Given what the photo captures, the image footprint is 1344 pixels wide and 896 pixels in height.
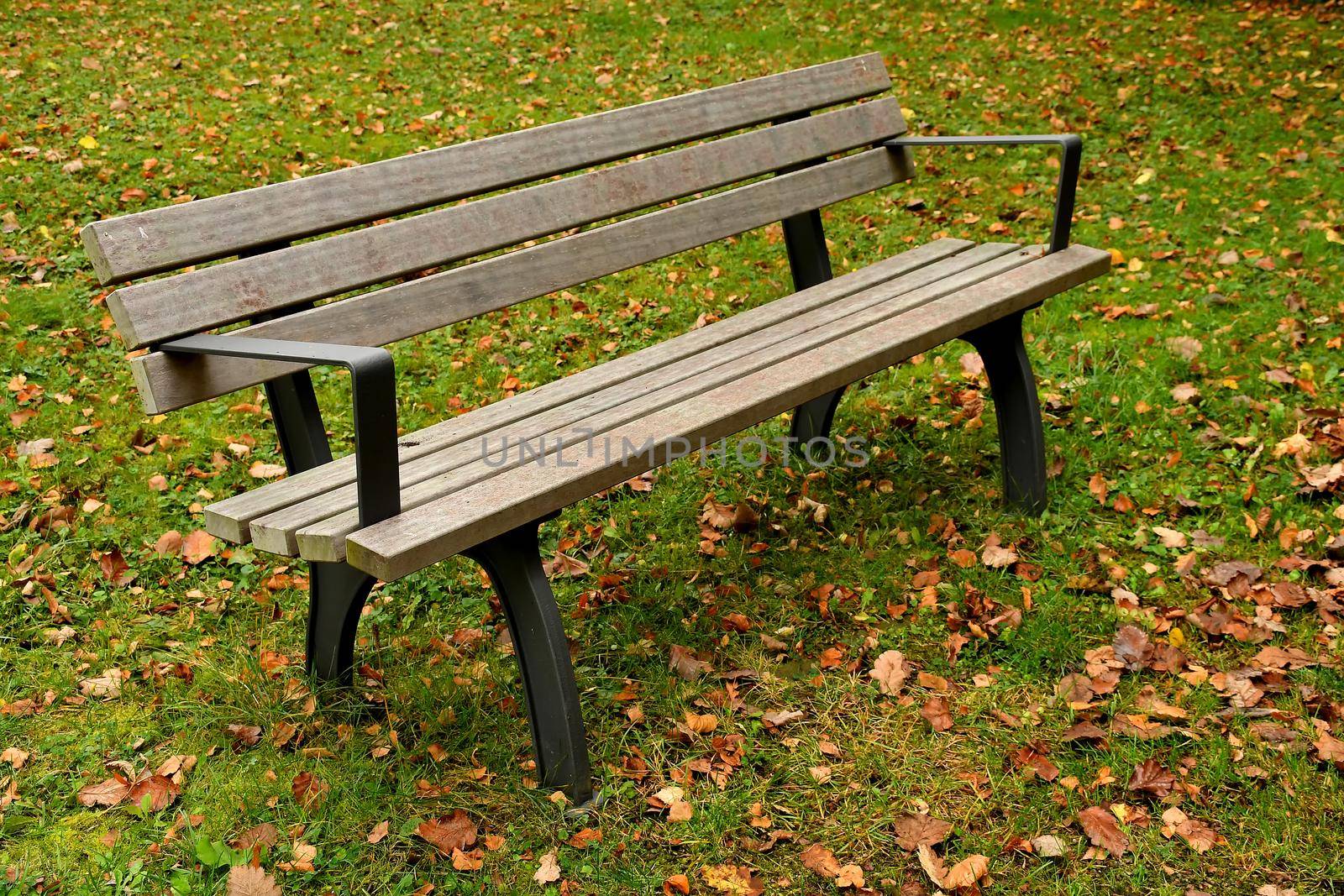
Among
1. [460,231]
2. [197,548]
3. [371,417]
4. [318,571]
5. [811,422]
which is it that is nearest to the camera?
[371,417]

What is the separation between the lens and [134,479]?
3.43 meters

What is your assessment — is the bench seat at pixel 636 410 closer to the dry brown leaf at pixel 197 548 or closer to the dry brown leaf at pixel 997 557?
the dry brown leaf at pixel 997 557

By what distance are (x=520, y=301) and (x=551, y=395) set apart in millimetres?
290

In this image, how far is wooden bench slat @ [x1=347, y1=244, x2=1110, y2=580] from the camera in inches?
72.4

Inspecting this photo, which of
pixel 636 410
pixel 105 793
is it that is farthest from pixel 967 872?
pixel 105 793

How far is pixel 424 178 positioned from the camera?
2.51m

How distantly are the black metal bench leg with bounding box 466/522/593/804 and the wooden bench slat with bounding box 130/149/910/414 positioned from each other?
612 mm

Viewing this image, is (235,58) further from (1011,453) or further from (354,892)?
(354,892)

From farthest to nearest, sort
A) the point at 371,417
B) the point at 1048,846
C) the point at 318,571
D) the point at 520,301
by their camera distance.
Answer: the point at 520,301 → the point at 318,571 → the point at 1048,846 → the point at 371,417

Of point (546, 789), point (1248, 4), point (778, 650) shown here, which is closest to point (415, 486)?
point (546, 789)

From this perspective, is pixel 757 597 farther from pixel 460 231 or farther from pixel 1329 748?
pixel 1329 748

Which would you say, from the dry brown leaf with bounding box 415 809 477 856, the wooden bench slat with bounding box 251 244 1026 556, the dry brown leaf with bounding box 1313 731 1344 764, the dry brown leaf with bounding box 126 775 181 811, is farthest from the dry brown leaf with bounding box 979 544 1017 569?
the dry brown leaf with bounding box 126 775 181 811

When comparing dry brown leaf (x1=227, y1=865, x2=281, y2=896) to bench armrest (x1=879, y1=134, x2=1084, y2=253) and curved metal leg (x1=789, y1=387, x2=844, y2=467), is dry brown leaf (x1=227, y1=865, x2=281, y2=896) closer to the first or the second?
curved metal leg (x1=789, y1=387, x2=844, y2=467)

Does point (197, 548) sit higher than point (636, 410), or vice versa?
point (636, 410)
